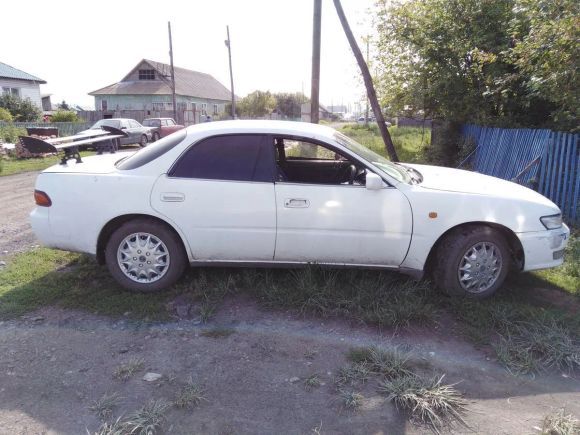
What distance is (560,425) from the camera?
2.67 metres

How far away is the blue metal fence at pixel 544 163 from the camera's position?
7.30 m

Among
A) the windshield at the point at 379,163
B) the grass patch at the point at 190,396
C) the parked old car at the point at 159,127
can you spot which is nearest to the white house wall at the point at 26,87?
the parked old car at the point at 159,127

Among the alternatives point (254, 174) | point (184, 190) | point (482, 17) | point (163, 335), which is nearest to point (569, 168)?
point (482, 17)

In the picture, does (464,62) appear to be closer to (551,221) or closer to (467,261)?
(551,221)

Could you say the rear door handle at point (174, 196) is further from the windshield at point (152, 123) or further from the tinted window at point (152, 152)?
the windshield at point (152, 123)

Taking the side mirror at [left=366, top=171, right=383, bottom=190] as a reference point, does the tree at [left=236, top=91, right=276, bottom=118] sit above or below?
above

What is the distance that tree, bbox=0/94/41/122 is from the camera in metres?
31.2

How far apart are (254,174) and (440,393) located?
233 cm

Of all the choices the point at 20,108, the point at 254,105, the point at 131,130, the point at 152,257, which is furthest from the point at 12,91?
the point at 152,257

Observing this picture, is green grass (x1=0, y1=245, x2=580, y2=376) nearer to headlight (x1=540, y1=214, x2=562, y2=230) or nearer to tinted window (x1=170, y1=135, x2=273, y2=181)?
A: headlight (x1=540, y1=214, x2=562, y2=230)

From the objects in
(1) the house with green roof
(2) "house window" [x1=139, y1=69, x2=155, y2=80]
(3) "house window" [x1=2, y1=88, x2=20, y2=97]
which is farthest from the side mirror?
(2) "house window" [x1=139, y1=69, x2=155, y2=80]

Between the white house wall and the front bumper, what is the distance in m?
37.9

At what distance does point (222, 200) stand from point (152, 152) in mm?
845

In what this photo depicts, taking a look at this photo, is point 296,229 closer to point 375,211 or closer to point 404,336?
point 375,211
